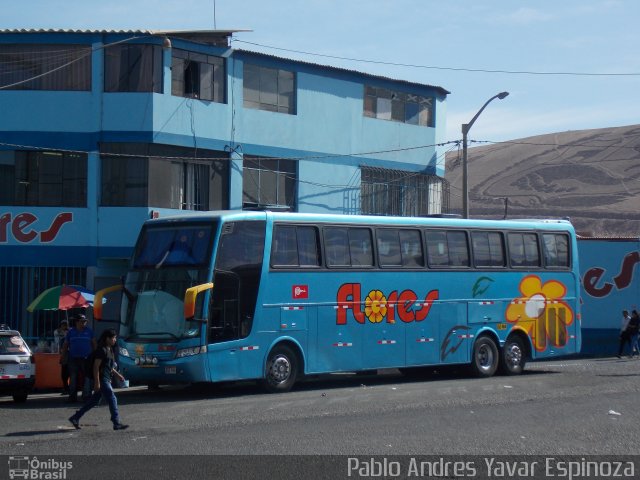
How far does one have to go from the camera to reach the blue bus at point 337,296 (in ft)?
64.0

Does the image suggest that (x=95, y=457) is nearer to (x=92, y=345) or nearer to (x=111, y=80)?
(x=92, y=345)

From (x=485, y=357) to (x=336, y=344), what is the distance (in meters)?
5.02

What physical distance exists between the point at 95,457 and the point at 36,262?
62.9 ft

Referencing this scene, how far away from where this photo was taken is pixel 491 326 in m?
24.9

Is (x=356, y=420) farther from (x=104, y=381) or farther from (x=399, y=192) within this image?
(x=399, y=192)

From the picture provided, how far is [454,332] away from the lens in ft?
79.0

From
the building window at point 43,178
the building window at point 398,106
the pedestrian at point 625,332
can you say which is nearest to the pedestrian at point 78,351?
the building window at point 43,178

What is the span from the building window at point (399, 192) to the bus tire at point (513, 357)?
12.5 meters

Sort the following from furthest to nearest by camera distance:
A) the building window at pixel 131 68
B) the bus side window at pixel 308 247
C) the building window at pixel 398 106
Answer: the building window at pixel 398 106 < the building window at pixel 131 68 < the bus side window at pixel 308 247

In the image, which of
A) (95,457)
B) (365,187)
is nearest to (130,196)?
(365,187)

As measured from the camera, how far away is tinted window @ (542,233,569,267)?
2602 cm

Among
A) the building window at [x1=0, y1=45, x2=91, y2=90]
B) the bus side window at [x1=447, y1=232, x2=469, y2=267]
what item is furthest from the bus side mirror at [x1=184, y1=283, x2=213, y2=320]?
the building window at [x1=0, y1=45, x2=91, y2=90]

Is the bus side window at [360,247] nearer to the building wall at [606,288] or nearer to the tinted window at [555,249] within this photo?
the tinted window at [555,249]

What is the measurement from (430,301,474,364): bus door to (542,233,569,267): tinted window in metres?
3.26
